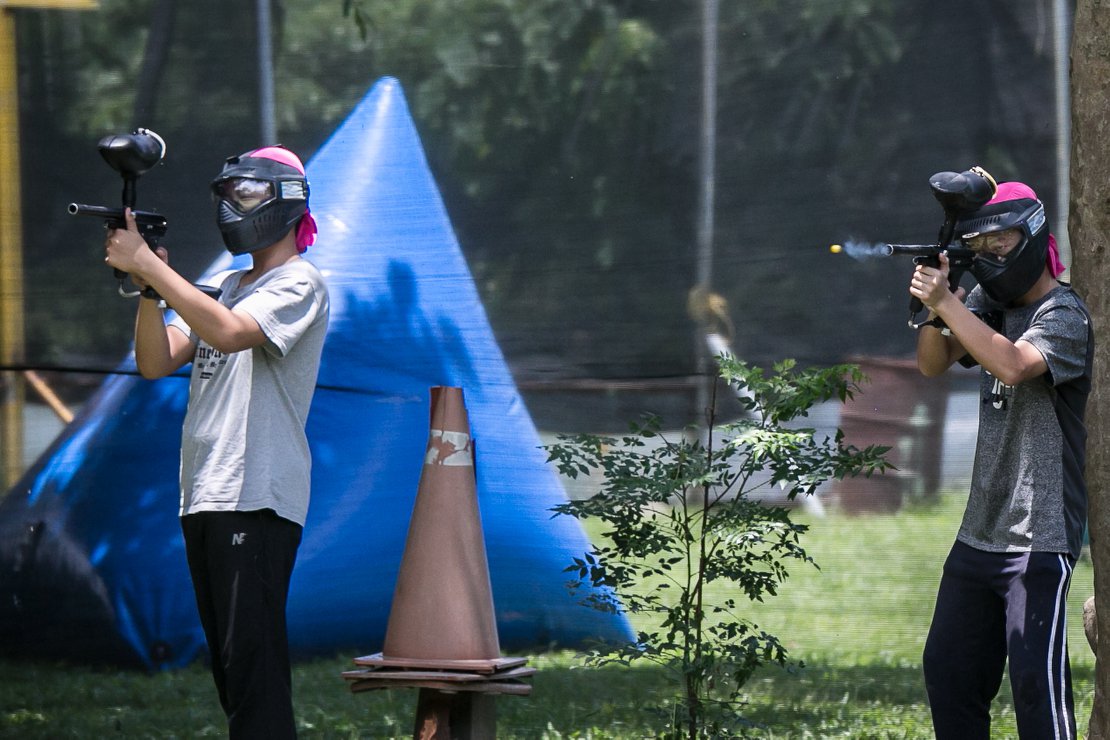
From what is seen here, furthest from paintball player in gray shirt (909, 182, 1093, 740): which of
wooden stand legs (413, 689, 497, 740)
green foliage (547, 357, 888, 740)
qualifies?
wooden stand legs (413, 689, 497, 740)

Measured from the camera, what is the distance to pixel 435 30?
4.93 meters

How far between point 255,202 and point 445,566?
1.23 metres

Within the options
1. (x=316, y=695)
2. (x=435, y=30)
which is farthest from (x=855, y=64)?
(x=316, y=695)

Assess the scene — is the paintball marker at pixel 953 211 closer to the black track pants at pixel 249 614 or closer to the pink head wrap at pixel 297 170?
the pink head wrap at pixel 297 170

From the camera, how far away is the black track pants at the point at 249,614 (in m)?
3.44

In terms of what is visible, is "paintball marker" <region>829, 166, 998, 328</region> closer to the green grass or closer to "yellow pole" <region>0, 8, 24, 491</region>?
the green grass

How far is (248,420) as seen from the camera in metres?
3.54

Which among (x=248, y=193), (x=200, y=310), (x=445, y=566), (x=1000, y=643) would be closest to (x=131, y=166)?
(x=248, y=193)

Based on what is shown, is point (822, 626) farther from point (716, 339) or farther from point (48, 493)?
point (48, 493)

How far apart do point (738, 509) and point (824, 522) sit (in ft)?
2.03

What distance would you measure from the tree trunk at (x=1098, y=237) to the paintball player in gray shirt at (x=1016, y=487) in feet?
0.41

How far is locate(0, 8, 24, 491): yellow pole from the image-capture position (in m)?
4.94

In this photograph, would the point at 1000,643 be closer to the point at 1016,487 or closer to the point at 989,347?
the point at 1016,487

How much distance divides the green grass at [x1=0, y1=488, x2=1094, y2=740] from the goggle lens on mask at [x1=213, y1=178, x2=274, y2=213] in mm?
1854
